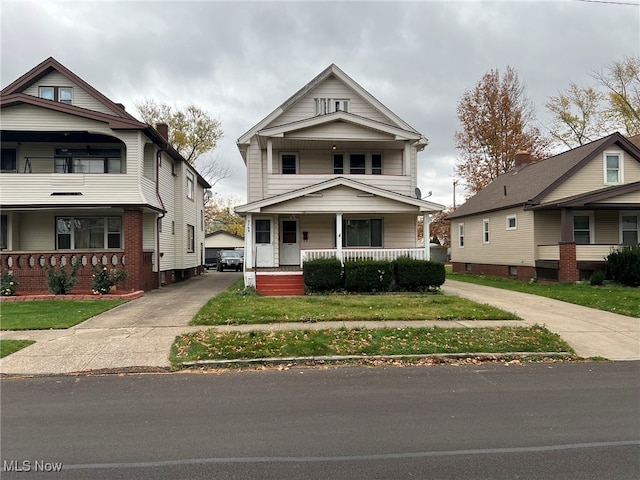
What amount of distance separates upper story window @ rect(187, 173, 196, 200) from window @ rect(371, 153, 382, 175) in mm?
10277

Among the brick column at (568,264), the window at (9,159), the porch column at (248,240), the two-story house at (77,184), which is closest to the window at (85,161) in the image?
the two-story house at (77,184)

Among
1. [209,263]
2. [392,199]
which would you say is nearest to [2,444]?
[392,199]

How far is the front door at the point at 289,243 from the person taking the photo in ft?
62.0

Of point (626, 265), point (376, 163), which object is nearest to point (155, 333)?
point (376, 163)

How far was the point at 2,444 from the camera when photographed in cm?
418

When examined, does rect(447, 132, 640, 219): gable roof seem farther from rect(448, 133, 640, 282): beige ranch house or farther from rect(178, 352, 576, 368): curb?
rect(178, 352, 576, 368): curb

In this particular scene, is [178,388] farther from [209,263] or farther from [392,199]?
[209,263]

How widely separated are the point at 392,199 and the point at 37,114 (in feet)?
45.4

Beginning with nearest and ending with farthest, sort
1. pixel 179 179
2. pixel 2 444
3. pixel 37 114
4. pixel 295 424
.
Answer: pixel 2 444 → pixel 295 424 → pixel 37 114 → pixel 179 179

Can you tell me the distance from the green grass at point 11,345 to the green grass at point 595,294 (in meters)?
13.9

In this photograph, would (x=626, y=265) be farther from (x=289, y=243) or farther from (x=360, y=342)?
(x=360, y=342)

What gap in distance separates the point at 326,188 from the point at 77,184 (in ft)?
30.9

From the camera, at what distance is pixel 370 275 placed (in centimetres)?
1501

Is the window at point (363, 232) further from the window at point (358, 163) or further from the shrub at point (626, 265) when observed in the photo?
the shrub at point (626, 265)
